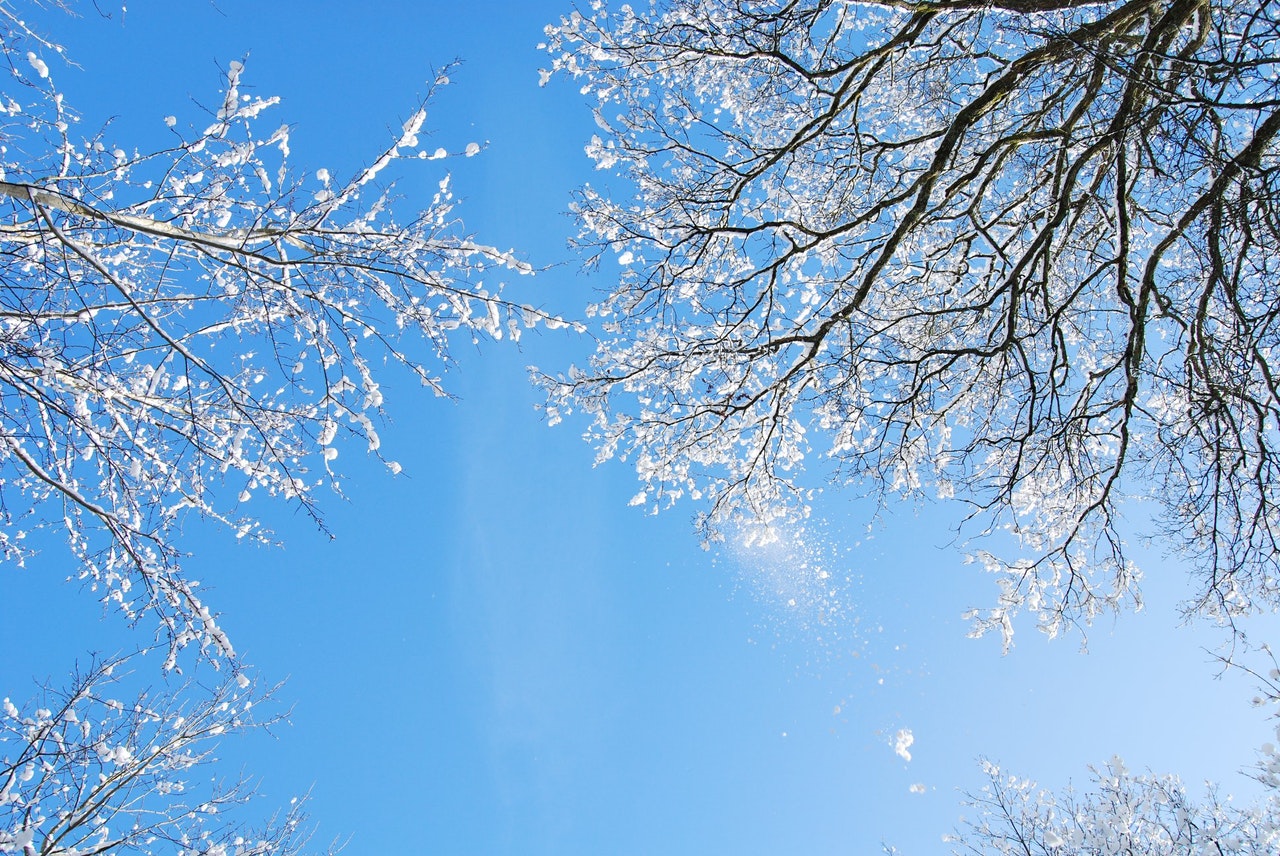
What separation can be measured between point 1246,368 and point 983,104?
2.58 meters

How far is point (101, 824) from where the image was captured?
16.8ft

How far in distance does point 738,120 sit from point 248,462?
20.0 ft

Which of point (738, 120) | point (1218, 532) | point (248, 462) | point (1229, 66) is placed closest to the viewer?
point (1229, 66)

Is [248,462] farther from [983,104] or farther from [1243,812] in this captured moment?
[1243,812]

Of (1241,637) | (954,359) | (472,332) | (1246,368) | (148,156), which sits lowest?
(1241,637)

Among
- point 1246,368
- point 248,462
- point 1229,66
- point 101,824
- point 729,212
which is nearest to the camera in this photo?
point 1229,66

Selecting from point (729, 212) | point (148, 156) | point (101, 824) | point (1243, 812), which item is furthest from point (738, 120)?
point (1243, 812)

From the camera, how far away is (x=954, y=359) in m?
5.84

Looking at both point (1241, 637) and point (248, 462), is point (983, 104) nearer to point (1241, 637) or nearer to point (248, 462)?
point (1241, 637)

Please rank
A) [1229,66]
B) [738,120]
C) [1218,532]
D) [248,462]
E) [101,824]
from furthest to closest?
1. [738,120]
2. [101,824]
3. [1218,532]
4. [248,462]
5. [1229,66]

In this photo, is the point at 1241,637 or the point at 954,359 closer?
the point at 1241,637

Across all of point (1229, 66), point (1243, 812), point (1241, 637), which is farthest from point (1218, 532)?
point (1243, 812)

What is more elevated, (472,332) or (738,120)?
(738,120)

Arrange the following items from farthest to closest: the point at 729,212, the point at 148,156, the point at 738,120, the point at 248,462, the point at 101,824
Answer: the point at 738,120 → the point at 729,212 → the point at 101,824 → the point at 248,462 → the point at 148,156
